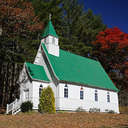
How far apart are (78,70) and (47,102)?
7.64 meters

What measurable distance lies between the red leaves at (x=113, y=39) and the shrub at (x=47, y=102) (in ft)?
76.4

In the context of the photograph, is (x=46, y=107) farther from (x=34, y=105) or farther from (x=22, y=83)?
(x=22, y=83)

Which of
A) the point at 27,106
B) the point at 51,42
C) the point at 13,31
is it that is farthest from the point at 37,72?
the point at 13,31

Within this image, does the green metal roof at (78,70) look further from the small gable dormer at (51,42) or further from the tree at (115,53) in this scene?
the tree at (115,53)

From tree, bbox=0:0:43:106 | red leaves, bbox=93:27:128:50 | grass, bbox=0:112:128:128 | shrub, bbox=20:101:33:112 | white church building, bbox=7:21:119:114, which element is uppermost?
red leaves, bbox=93:27:128:50

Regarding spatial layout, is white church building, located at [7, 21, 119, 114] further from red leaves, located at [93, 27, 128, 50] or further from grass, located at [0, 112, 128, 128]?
red leaves, located at [93, 27, 128, 50]

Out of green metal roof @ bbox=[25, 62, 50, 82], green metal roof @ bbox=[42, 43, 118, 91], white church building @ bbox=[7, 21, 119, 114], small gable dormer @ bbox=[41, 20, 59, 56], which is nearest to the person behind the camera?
white church building @ bbox=[7, 21, 119, 114]

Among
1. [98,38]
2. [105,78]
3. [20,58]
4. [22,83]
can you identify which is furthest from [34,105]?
[98,38]

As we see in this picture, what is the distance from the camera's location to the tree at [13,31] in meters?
16.9

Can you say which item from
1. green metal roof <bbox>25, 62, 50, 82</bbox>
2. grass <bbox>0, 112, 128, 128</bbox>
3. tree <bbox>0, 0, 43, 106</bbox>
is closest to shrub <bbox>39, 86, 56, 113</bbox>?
green metal roof <bbox>25, 62, 50, 82</bbox>

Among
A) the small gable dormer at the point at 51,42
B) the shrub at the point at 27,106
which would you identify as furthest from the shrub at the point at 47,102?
the small gable dormer at the point at 51,42

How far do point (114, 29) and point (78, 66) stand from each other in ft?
61.4

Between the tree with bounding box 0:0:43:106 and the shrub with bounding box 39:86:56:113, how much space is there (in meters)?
5.72

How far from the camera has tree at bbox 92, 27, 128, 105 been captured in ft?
128
